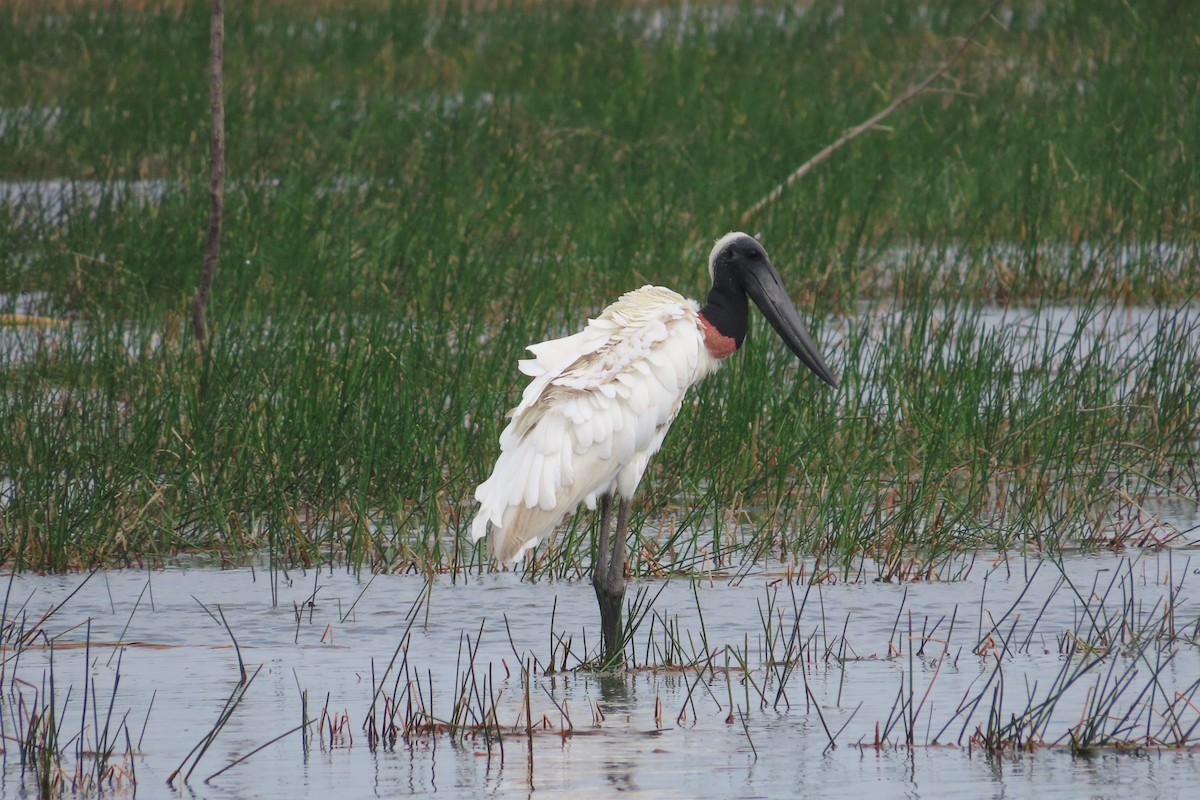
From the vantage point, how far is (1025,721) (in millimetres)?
4145

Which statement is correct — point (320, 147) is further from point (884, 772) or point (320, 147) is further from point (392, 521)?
point (884, 772)

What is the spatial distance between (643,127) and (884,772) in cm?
967

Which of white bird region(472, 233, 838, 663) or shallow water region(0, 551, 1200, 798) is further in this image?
white bird region(472, 233, 838, 663)

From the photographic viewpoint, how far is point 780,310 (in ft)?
19.2

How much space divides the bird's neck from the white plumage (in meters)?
0.08

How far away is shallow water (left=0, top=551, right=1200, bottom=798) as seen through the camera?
13.3 feet

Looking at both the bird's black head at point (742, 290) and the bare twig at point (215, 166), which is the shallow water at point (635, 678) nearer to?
the bird's black head at point (742, 290)

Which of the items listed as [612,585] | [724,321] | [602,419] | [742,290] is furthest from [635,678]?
[742,290]

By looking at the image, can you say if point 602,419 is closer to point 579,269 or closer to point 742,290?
point 742,290

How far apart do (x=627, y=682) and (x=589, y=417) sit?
742mm

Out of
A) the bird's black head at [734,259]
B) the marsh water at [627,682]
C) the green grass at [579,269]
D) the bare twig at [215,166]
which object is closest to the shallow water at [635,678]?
the marsh water at [627,682]

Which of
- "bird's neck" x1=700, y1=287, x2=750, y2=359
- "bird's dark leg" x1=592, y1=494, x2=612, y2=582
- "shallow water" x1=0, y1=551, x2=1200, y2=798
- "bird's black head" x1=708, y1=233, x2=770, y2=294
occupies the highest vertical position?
"bird's black head" x1=708, y1=233, x2=770, y2=294

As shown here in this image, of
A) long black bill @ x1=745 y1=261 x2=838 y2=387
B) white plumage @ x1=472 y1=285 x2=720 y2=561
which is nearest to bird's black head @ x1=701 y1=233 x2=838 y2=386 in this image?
long black bill @ x1=745 y1=261 x2=838 y2=387

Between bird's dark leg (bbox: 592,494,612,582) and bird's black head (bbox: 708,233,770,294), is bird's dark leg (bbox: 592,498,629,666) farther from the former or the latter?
bird's black head (bbox: 708,233,770,294)
